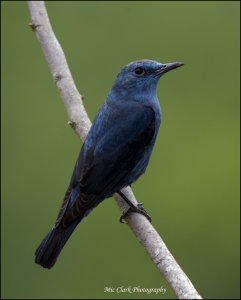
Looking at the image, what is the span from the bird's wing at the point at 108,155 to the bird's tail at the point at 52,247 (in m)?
0.07

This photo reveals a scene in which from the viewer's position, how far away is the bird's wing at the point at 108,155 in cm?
514

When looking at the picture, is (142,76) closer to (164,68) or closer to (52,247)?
(164,68)

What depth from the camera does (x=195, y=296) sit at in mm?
3943

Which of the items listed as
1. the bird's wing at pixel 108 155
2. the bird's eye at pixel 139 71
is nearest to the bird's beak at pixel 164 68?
the bird's eye at pixel 139 71

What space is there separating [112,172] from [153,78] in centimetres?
82

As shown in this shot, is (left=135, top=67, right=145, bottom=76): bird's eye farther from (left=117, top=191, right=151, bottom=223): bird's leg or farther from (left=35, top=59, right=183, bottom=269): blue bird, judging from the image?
(left=117, top=191, right=151, bottom=223): bird's leg

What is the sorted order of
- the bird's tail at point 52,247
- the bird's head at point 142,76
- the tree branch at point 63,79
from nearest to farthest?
1. the bird's tail at point 52,247
2. the tree branch at point 63,79
3. the bird's head at point 142,76

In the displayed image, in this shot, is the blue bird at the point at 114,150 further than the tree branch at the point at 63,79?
No

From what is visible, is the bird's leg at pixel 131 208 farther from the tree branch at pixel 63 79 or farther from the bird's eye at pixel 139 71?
the bird's eye at pixel 139 71

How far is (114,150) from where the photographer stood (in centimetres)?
529

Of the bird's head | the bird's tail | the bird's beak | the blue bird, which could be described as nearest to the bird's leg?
the blue bird

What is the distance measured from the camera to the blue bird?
5.10 meters

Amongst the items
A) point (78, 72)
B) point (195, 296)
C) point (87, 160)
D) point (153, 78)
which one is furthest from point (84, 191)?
point (78, 72)

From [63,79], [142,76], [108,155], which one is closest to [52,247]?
[108,155]
